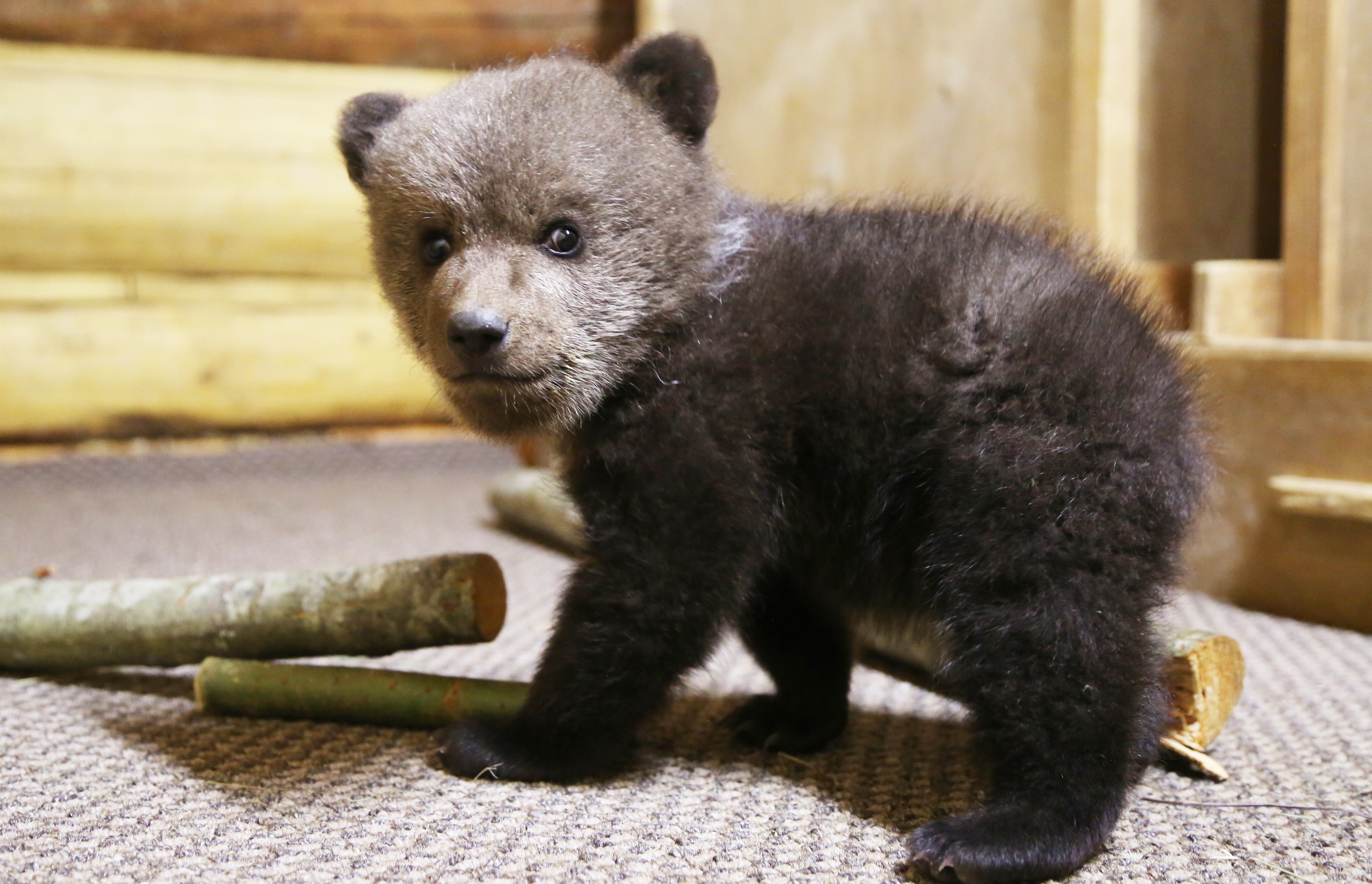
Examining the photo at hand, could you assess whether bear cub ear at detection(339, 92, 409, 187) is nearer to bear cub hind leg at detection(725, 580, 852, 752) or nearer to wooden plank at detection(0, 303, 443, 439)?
bear cub hind leg at detection(725, 580, 852, 752)

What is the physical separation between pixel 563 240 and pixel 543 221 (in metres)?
0.05

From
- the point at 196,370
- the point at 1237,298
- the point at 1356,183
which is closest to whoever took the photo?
the point at 1356,183

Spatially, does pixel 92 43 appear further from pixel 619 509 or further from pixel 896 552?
pixel 896 552

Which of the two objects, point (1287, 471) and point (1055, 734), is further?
point (1287, 471)

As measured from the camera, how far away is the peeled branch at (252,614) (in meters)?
2.20

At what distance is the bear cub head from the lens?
1894mm

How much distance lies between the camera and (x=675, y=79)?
211 centimetres

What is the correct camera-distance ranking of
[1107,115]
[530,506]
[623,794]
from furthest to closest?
1. [530,506]
2. [1107,115]
3. [623,794]

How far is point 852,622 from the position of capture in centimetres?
224

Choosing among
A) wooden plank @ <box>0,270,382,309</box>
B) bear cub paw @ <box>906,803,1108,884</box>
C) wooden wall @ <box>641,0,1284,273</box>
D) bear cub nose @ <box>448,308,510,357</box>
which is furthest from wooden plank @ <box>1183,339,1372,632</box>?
wooden plank @ <box>0,270,382,309</box>

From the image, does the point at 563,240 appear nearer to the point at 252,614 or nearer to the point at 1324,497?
the point at 252,614

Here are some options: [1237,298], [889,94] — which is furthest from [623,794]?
[889,94]

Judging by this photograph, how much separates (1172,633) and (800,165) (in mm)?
2647

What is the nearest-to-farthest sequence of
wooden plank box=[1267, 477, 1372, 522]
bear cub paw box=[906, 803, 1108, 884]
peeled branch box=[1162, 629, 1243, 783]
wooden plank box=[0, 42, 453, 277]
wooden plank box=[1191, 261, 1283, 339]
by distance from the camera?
bear cub paw box=[906, 803, 1108, 884] → peeled branch box=[1162, 629, 1243, 783] → wooden plank box=[1267, 477, 1372, 522] → wooden plank box=[1191, 261, 1283, 339] → wooden plank box=[0, 42, 453, 277]
